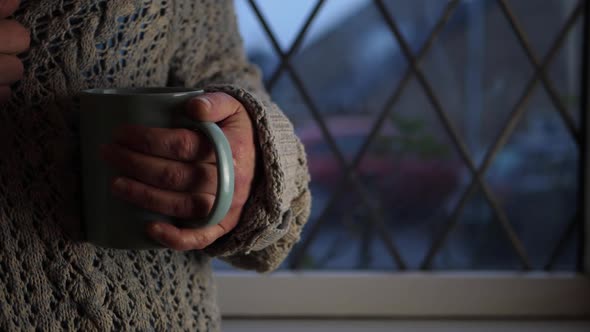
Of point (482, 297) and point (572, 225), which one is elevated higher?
point (572, 225)

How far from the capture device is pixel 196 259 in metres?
0.53

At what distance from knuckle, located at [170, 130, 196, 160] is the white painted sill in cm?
54

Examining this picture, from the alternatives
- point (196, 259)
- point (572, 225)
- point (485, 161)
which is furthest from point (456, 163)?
point (196, 259)

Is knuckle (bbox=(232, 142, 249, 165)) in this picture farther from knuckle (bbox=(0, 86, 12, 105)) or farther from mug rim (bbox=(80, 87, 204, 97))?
knuckle (bbox=(0, 86, 12, 105))

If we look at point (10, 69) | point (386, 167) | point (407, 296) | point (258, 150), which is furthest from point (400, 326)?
point (10, 69)

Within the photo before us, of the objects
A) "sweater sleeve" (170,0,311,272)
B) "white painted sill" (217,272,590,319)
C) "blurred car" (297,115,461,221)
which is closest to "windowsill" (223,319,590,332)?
"white painted sill" (217,272,590,319)

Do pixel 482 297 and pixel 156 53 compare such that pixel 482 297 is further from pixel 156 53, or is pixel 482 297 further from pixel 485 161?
pixel 156 53

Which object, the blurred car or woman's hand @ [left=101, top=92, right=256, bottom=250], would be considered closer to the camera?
woman's hand @ [left=101, top=92, right=256, bottom=250]

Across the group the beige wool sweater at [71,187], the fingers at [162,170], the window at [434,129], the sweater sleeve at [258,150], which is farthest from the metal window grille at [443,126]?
the fingers at [162,170]

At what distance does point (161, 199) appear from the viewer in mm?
381

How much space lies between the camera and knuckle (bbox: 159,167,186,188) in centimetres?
38

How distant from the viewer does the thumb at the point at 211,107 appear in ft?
1.23

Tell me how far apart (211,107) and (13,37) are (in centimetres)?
14

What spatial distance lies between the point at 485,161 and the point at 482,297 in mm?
189
